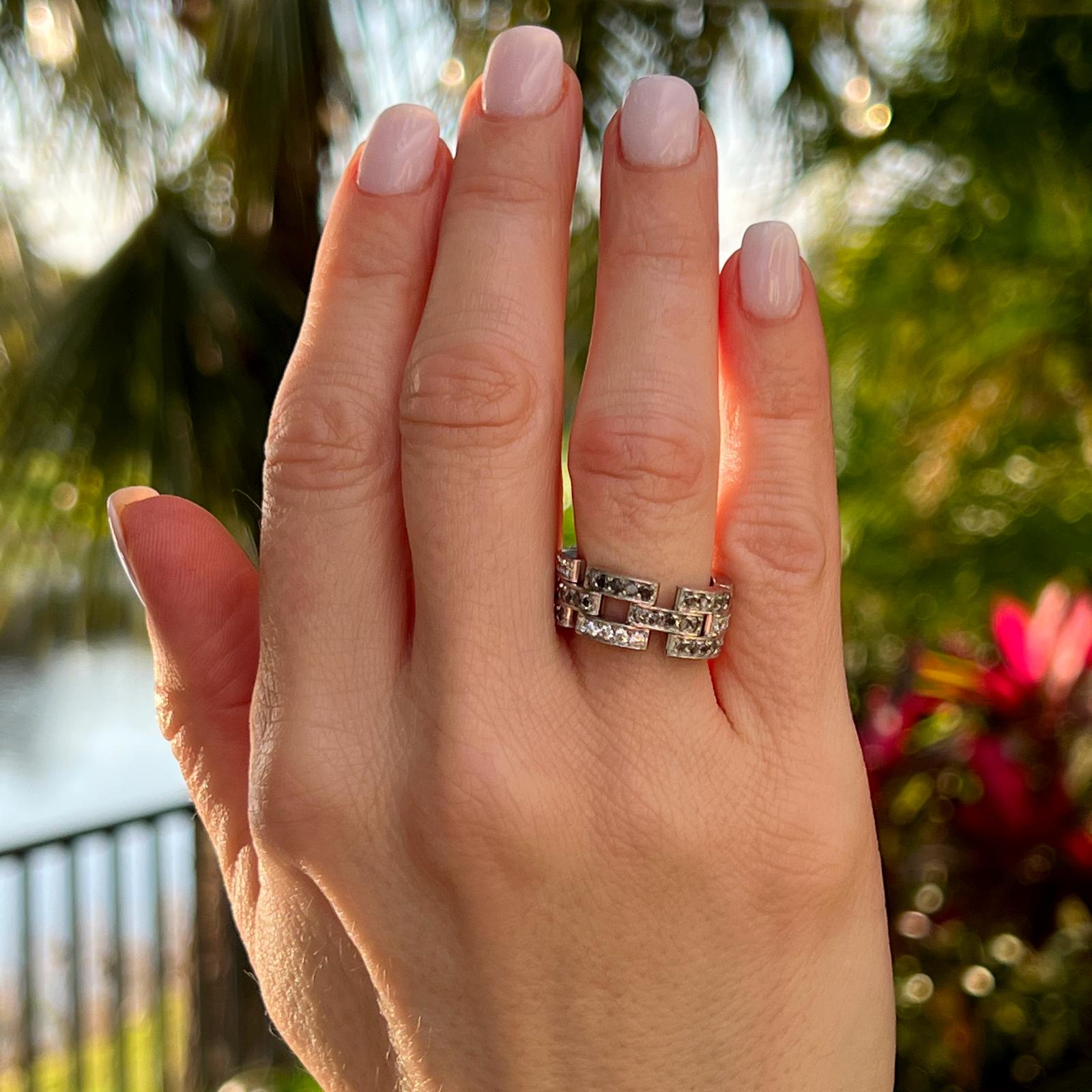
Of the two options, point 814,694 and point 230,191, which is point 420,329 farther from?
point 230,191

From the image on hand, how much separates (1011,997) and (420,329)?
0.95 meters

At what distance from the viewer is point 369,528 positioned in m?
0.47

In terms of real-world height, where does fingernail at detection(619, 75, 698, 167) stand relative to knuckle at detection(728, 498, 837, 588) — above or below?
above

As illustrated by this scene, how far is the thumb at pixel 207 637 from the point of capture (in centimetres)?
54

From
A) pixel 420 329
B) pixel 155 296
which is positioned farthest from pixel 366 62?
pixel 420 329

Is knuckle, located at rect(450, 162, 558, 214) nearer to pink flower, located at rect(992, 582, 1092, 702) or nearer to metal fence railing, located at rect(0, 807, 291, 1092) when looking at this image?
pink flower, located at rect(992, 582, 1092, 702)

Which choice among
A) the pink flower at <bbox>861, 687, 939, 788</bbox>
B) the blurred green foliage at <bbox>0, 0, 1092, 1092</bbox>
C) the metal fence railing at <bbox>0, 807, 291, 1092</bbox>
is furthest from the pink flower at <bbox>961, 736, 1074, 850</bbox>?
the metal fence railing at <bbox>0, 807, 291, 1092</bbox>

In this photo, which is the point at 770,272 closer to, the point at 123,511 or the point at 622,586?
the point at 622,586

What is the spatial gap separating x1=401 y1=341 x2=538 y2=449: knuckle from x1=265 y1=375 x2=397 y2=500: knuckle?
3 centimetres

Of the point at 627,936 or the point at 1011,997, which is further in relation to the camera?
the point at 1011,997

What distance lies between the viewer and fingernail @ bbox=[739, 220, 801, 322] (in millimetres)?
457

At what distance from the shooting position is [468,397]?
0.42 meters

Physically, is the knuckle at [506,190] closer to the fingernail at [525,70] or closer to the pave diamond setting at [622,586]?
the fingernail at [525,70]

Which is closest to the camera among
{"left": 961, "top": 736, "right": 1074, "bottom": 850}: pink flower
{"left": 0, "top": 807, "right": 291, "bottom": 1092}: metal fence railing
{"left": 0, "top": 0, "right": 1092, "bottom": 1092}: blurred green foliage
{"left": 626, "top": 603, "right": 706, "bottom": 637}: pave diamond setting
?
{"left": 626, "top": 603, "right": 706, "bottom": 637}: pave diamond setting
